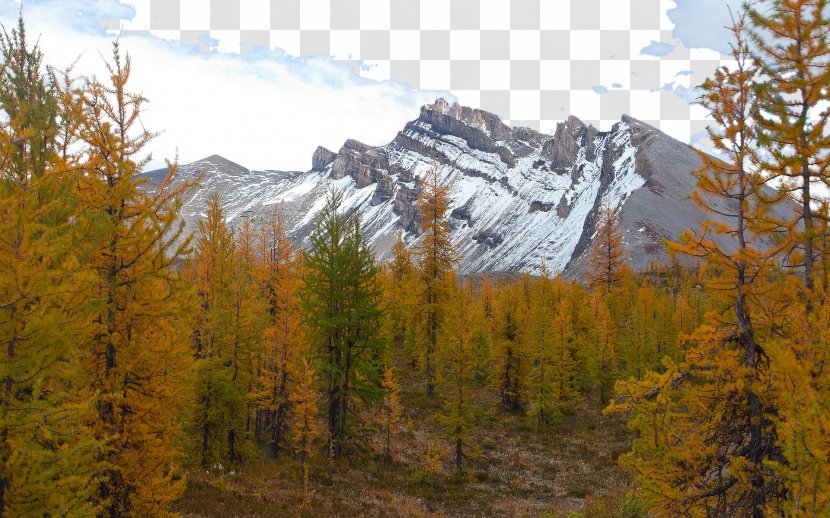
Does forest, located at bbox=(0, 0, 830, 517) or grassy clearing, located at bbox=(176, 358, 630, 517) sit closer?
forest, located at bbox=(0, 0, 830, 517)

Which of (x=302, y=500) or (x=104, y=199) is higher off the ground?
(x=104, y=199)

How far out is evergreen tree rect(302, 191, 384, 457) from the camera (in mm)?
19875

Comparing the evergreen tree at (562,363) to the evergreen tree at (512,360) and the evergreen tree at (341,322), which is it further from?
the evergreen tree at (341,322)

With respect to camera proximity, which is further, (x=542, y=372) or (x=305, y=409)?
(x=542, y=372)

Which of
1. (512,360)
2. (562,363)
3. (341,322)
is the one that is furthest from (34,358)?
(562,363)

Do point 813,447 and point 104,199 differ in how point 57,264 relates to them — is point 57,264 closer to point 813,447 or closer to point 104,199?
point 104,199

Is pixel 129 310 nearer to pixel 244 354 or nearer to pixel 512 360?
pixel 244 354

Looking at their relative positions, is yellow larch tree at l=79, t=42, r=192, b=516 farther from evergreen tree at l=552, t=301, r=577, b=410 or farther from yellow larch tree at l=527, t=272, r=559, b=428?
evergreen tree at l=552, t=301, r=577, b=410

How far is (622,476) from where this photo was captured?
21.0 metres

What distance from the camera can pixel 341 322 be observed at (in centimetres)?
1933

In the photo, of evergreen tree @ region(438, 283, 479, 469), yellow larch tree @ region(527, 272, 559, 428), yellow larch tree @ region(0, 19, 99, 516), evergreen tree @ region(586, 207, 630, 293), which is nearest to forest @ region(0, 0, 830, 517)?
yellow larch tree @ region(0, 19, 99, 516)

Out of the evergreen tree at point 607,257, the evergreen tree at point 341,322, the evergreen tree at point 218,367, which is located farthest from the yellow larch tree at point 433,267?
the evergreen tree at point 607,257

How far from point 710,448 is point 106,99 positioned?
44.2 feet

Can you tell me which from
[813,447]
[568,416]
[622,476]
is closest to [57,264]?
[813,447]
